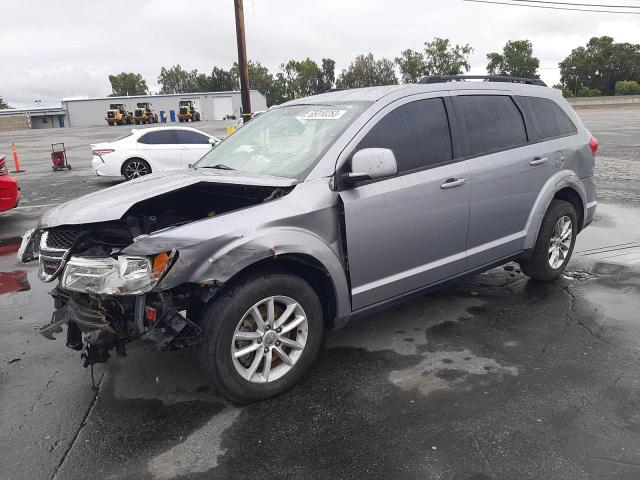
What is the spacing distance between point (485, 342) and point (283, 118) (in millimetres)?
2386

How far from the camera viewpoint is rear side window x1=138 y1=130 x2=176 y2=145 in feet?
46.4

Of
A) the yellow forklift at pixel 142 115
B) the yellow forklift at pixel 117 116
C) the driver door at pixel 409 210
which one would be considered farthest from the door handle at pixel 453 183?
the yellow forklift at pixel 117 116

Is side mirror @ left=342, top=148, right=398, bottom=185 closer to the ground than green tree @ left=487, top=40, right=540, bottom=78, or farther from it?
closer to the ground

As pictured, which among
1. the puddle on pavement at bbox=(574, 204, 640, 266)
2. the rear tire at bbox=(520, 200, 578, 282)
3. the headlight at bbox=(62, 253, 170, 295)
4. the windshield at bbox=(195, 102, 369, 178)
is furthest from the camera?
the puddle on pavement at bbox=(574, 204, 640, 266)

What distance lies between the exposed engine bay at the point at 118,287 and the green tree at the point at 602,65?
289ft

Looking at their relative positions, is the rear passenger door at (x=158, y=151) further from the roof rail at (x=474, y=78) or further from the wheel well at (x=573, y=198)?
the wheel well at (x=573, y=198)

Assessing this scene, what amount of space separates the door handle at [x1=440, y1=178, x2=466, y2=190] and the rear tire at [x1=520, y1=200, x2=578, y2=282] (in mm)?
1352

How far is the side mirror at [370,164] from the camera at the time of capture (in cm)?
335

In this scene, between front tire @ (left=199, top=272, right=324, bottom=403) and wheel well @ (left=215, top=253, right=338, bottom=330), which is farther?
wheel well @ (left=215, top=253, right=338, bottom=330)

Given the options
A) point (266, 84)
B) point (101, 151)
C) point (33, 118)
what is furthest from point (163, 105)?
point (101, 151)

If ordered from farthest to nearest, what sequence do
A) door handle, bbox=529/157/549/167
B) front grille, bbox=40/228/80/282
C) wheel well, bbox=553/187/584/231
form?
wheel well, bbox=553/187/584/231, door handle, bbox=529/157/549/167, front grille, bbox=40/228/80/282

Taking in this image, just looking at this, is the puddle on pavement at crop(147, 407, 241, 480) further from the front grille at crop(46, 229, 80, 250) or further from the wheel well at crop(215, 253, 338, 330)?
the front grille at crop(46, 229, 80, 250)

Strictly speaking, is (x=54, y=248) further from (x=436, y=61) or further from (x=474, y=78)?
(x=436, y=61)

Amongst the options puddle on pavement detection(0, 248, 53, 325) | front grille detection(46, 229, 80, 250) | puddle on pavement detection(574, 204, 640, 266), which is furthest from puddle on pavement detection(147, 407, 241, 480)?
puddle on pavement detection(574, 204, 640, 266)
